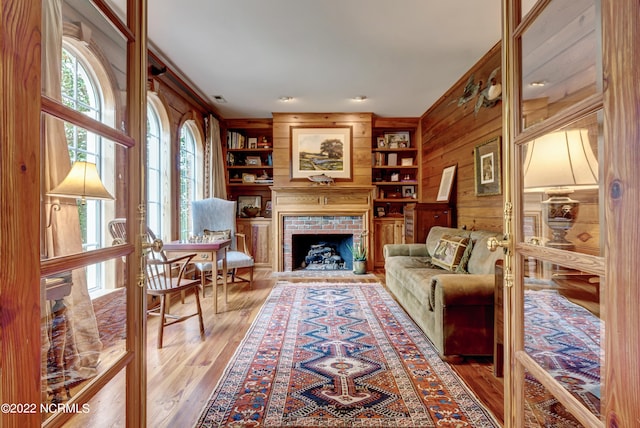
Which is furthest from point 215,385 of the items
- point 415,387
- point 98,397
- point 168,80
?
point 168,80

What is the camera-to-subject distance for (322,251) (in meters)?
5.54

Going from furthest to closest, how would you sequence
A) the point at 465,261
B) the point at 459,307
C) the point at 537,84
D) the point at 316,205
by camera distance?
the point at 316,205, the point at 465,261, the point at 459,307, the point at 537,84

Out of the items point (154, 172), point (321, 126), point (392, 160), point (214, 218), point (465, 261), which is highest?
point (321, 126)

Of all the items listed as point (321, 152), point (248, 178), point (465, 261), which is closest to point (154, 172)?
point (248, 178)

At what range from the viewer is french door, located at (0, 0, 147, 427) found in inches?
20.3

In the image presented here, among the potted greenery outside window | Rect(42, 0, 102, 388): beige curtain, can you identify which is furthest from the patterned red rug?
the potted greenery outside window

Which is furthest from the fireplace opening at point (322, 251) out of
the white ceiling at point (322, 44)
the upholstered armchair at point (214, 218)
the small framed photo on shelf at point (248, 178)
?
A: the white ceiling at point (322, 44)

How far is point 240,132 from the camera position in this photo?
561cm

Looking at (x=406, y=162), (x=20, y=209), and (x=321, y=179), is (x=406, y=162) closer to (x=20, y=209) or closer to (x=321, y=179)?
(x=321, y=179)

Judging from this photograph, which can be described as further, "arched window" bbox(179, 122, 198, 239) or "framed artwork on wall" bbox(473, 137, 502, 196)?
"arched window" bbox(179, 122, 198, 239)

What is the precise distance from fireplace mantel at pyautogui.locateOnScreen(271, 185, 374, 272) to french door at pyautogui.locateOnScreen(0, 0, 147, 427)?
393 centimetres

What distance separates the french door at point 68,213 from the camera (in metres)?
0.52

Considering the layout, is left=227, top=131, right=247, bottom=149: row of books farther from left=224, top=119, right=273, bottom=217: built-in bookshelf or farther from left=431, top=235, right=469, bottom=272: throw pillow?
left=431, top=235, right=469, bottom=272: throw pillow

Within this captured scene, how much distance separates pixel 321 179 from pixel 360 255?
1.46 meters
